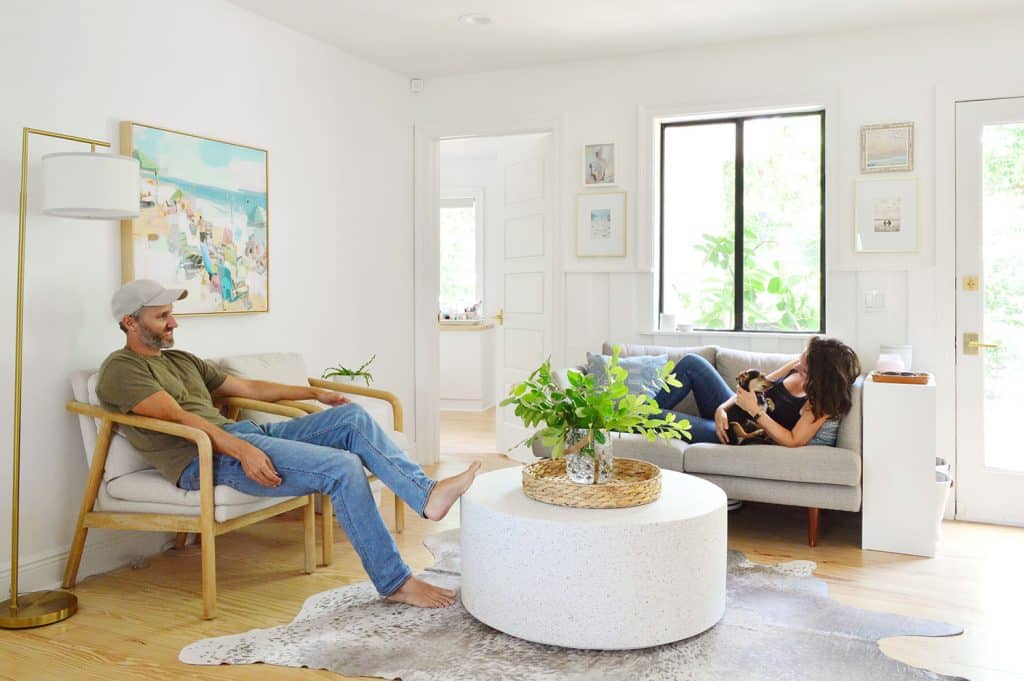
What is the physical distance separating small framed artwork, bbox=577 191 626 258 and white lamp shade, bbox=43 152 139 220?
9.22ft

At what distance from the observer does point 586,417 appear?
279 centimetres

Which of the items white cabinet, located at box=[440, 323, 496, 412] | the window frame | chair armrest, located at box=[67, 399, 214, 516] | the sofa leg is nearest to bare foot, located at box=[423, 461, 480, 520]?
chair armrest, located at box=[67, 399, 214, 516]

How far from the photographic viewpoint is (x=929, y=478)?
3641 mm

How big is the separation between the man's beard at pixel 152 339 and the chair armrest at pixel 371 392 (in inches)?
42.5

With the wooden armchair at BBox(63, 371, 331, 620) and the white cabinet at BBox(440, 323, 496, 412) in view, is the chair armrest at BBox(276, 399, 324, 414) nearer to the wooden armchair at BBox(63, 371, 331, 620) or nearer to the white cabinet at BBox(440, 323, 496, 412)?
the wooden armchair at BBox(63, 371, 331, 620)

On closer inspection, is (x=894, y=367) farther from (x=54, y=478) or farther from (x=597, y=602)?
(x=54, y=478)

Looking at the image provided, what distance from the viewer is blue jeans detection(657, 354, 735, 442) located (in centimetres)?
429

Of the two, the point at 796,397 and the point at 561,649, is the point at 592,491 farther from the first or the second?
the point at 796,397

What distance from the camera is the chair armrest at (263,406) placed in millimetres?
3615

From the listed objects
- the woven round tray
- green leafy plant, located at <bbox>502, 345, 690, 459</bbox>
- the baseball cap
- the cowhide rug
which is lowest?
Answer: the cowhide rug

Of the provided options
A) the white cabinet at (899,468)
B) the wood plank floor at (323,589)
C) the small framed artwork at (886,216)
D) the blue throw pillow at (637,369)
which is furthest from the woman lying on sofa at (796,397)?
the small framed artwork at (886,216)

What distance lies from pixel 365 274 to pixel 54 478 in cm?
222

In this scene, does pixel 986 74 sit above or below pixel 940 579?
above

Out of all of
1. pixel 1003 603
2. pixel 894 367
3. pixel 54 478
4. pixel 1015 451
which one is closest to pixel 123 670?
pixel 54 478
